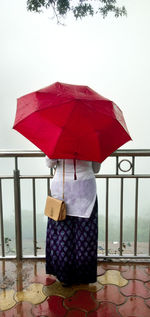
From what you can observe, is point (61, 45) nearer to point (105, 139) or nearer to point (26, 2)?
point (26, 2)

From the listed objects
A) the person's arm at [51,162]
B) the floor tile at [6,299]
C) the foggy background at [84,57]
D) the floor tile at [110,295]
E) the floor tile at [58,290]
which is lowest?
the floor tile at [110,295]

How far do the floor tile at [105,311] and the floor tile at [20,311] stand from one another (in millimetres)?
418

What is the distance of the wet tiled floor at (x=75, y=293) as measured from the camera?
1837 millimetres

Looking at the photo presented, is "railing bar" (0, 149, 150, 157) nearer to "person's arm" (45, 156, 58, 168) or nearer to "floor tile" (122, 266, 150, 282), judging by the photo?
"person's arm" (45, 156, 58, 168)

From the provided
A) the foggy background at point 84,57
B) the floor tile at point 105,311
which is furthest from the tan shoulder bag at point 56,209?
the foggy background at point 84,57

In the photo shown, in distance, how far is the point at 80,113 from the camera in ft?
4.83

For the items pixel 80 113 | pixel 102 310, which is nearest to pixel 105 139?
pixel 80 113

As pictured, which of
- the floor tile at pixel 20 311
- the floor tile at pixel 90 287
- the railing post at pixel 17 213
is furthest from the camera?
the railing post at pixel 17 213

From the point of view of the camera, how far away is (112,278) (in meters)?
2.24

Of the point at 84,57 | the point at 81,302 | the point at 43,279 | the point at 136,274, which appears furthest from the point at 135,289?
the point at 84,57

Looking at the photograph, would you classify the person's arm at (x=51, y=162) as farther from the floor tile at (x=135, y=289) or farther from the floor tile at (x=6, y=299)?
the floor tile at (x=135, y=289)

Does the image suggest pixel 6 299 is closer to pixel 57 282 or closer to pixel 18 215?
pixel 57 282

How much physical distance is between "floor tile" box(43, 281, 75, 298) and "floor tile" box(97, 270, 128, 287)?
0.29 metres

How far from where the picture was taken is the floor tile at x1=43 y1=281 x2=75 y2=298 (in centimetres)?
201
